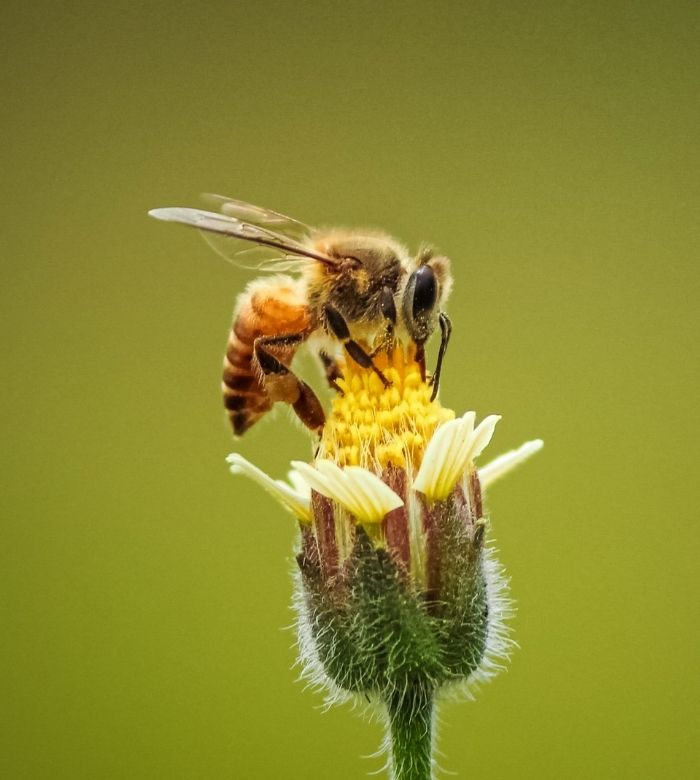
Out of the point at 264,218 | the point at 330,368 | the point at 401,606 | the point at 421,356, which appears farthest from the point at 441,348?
the point at 264,218

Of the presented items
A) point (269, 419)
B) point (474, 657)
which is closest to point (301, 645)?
point (474, 657)

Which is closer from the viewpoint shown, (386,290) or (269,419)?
(386,290)

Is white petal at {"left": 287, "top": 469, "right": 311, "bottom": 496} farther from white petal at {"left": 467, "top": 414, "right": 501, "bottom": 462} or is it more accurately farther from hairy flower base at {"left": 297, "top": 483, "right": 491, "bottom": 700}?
white petal at {"left": 467, "top": 414, "right": 501, "bottom": 462}

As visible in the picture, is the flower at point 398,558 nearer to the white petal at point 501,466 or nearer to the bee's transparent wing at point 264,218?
the white petal at point 501,466

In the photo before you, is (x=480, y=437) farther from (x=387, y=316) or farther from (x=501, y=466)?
(x=387, y=316)

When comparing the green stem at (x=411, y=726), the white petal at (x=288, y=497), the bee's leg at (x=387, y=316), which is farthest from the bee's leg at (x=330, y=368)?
the green stem at (x=411, y=726)

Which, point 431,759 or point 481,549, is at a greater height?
point 481,549

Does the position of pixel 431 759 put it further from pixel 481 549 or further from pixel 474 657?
pixel 481 549
